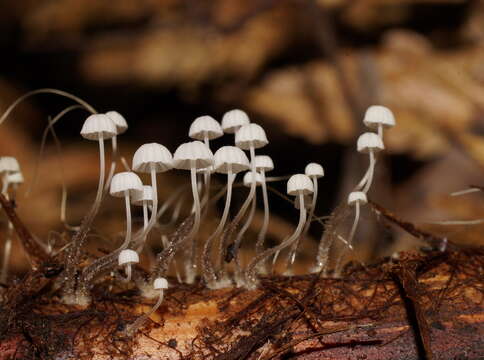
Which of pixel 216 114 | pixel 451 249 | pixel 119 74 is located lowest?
pixel 451 249

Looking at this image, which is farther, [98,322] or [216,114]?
[216,114]

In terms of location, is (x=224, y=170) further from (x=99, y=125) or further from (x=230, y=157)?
(x=99, y=125)

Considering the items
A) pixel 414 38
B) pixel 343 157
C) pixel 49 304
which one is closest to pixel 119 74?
pixel 343 157

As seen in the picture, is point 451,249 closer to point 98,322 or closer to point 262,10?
point 98,322

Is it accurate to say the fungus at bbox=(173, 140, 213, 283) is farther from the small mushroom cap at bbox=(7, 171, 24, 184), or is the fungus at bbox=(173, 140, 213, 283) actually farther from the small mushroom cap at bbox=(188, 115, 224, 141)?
the small mushroom cap at bbox=(7, 171, 24, 184)

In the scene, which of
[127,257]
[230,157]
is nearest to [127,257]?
[127,257]

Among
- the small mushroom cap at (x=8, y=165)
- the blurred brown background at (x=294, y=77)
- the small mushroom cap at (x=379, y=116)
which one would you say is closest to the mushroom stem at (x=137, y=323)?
the small mushroom cap at (x=8, y=165)

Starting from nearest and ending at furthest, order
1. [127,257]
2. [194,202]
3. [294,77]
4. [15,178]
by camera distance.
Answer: [127,257], [194,202], [15,178], [294,77]
